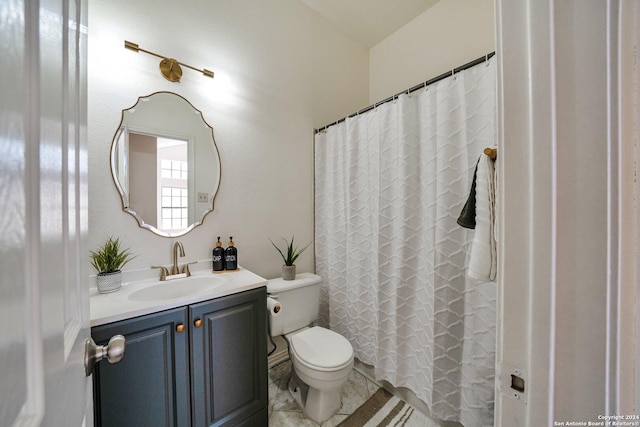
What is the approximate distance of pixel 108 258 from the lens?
1169 millimetres

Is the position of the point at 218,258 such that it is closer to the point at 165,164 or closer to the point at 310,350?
the point at 165,164

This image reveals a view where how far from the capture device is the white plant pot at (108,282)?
Result: 3.67 ft

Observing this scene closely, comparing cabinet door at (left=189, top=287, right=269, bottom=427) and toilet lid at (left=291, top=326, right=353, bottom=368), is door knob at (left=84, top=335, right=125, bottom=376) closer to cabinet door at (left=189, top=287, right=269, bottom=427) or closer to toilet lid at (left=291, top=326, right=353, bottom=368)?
cabinet door at (left=189, top=287, right=269, bottom=427)

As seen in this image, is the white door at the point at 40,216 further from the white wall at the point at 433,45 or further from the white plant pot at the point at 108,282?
the white wall at the point at 433,45

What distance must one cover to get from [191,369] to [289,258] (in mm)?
889

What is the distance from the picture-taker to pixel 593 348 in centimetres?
32

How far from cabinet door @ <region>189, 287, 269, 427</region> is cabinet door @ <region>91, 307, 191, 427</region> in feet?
0.17

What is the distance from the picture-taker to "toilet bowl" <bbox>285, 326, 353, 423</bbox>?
1.25 m

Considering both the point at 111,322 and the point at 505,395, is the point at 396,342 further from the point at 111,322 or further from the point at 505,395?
the point at 111,322

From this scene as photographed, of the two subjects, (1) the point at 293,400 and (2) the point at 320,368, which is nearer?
(2) the point at 320,368

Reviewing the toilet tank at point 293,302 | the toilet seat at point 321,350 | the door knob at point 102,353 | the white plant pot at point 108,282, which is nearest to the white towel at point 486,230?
the toilet seat at point 321,350

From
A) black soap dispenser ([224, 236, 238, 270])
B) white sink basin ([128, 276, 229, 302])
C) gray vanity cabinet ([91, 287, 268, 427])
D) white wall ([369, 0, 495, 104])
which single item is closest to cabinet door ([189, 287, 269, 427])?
gray vanity cabinet ([91, 287, 268, 427])

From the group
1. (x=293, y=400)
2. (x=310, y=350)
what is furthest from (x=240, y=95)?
(x=293, y=400)

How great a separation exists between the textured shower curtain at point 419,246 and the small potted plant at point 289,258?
1.10 ft
